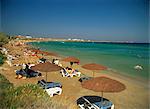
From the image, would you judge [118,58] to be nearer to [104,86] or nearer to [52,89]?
[52,89]

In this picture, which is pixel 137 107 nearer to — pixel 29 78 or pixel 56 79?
pixel 56 79

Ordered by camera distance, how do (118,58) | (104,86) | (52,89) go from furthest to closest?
(118,58) < (52,89) < (104,86)

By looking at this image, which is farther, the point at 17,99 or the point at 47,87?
the point at 47,87

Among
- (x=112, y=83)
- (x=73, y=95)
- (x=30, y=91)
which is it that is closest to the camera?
(x=30, y=91)

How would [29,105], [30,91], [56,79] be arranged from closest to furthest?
1. [29,105]
2. [30,91]
3. [56,79]

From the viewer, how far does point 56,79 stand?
13.7 meters

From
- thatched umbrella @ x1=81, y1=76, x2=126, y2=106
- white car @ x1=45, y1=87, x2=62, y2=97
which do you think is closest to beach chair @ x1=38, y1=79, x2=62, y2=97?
white car @ x1=45, y1=87, x2=62, y2=97

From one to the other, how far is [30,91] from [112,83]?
2.98 meters

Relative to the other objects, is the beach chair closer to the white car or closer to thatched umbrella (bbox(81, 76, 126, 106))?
the white car

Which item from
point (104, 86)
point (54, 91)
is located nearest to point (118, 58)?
point (54, 91)

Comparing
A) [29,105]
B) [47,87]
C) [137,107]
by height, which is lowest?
[137,107]

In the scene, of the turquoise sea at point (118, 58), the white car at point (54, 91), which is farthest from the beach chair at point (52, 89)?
the turquoise sea at point (118, 58)

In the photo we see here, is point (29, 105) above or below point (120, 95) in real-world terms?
above

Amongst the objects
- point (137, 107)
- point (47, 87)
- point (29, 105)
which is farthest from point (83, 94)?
point (29, 105)
